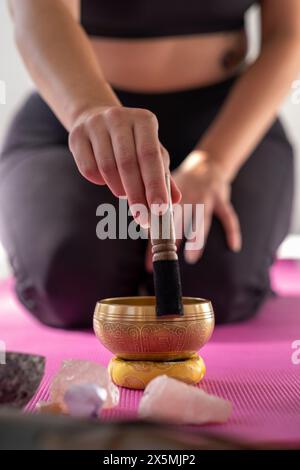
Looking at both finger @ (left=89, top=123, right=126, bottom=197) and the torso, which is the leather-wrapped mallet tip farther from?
the torso

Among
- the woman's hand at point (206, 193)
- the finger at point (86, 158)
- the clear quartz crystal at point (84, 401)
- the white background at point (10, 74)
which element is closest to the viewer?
the clear quartz crystal at point (84, 401)

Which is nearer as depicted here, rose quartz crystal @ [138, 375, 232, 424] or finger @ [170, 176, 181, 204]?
rose quartz crystal @ [138, 375, 232, 424]

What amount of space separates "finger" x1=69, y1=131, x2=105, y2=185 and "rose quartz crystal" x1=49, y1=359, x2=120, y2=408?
0.77 feet

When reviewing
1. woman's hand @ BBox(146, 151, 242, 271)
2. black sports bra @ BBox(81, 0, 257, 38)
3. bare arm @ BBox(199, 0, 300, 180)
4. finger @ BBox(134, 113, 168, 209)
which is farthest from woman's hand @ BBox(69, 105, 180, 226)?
black sports bra @ BBox(81, 0, 257, 38)

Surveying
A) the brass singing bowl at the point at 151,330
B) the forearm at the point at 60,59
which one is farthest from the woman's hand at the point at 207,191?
the brass singing bowl at the point at 151,330

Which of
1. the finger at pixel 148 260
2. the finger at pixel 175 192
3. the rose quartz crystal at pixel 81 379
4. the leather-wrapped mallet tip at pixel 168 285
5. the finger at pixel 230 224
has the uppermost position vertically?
the finger at pixel 230 224

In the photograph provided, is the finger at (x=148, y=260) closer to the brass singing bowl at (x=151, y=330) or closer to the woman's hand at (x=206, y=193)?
the woman's hand at (x=206, y=193)

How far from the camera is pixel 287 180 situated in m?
1.85

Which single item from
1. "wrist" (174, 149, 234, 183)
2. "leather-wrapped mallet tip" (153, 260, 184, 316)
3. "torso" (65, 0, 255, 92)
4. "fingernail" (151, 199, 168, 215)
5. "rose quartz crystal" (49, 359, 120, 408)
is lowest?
"rose quartz crystal" (49, 359, 120, 408)

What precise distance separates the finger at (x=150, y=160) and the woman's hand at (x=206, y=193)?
2.50 feet

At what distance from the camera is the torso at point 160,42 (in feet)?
5.85

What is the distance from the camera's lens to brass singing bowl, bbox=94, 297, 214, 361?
91 cm

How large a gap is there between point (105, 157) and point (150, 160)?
60mm

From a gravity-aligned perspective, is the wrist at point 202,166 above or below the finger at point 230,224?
above
